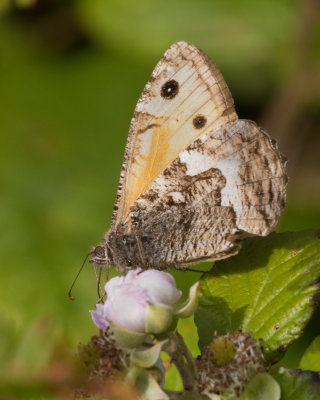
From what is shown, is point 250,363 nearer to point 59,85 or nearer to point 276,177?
point 276,177

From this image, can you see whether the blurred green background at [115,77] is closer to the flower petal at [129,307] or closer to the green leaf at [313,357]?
the green leaf at [313,357]

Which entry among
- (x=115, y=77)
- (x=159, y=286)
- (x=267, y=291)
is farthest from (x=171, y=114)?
(x=115, y=77)

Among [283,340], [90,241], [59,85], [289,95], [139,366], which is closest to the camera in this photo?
[139,366]

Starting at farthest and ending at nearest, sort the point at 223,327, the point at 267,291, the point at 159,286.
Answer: the point at 267,291, the point at 223,327, the point at 159,286

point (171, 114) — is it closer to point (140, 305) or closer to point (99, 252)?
point (99, 252)

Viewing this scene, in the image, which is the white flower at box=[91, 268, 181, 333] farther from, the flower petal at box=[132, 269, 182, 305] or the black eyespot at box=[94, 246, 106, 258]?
the black eyespot at box=[94, 246, 106, 258]

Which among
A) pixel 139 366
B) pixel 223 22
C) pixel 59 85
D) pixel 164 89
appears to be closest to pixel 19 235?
pixel 59 85

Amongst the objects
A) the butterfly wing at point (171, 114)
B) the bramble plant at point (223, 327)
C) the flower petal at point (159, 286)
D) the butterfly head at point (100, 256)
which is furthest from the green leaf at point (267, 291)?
the butterfly wing at point (171, 114)
